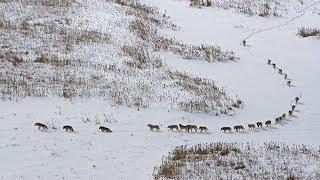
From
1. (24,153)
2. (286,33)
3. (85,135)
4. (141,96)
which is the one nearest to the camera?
(24,153)

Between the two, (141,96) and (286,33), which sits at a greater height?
(286,33)

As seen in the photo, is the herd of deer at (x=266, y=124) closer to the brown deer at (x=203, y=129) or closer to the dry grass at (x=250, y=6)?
the brown deer at (x=203, y=129)

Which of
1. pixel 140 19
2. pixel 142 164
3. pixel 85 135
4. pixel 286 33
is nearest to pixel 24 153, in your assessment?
pixel 85 135

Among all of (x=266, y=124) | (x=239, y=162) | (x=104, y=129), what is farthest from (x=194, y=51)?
(x=239, y=162)

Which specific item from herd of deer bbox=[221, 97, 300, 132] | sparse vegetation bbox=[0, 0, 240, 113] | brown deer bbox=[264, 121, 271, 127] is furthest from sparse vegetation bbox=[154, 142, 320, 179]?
sparse vegetation bbox=[0, 0, 240, 113]

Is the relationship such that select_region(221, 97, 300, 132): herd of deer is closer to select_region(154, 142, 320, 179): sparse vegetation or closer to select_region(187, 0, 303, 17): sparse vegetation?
select_region(154, 142, 320, 179): sparse vegetation

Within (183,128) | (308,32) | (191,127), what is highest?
(308,32)

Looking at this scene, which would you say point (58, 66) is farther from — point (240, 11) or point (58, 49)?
point (240, 11)

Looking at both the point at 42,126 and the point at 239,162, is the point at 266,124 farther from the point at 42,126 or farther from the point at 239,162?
the point at 42,126
